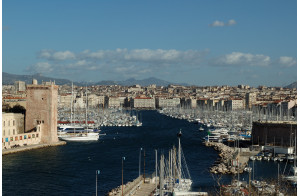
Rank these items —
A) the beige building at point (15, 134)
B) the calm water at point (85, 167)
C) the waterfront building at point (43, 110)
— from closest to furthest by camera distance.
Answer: the calm water at point (85, 167)
the beige building at point (15, 134)
the waterfront building at point (43, 110)

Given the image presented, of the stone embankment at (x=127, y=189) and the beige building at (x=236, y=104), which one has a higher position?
the beige building at (x=236, y=104)

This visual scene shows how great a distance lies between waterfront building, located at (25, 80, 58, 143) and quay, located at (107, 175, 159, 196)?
12238 millimetres

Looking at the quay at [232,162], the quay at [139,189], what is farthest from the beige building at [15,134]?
the quay at [139,189]

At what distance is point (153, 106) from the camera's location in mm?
94938

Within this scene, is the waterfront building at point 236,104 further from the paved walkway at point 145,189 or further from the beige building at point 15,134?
the paved walkway at point 145,189

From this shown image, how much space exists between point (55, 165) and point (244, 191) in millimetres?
9171

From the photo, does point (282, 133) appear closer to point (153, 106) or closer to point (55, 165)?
point (55, 165)

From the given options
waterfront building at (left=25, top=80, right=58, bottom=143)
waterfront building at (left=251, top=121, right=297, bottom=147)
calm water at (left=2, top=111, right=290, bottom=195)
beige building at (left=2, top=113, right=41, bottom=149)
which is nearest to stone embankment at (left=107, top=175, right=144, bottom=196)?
calm water at (left=2, top=111, right=290, bottom=195)

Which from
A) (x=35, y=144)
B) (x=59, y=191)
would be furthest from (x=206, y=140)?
(x=59, y=191)

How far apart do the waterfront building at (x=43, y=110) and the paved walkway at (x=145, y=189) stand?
1272 centimetres

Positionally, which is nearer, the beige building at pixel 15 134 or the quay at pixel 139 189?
the quay at pixel 139 189

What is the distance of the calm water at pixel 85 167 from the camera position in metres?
14.8

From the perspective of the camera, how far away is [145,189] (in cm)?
1334

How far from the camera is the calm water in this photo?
14.8 meters
